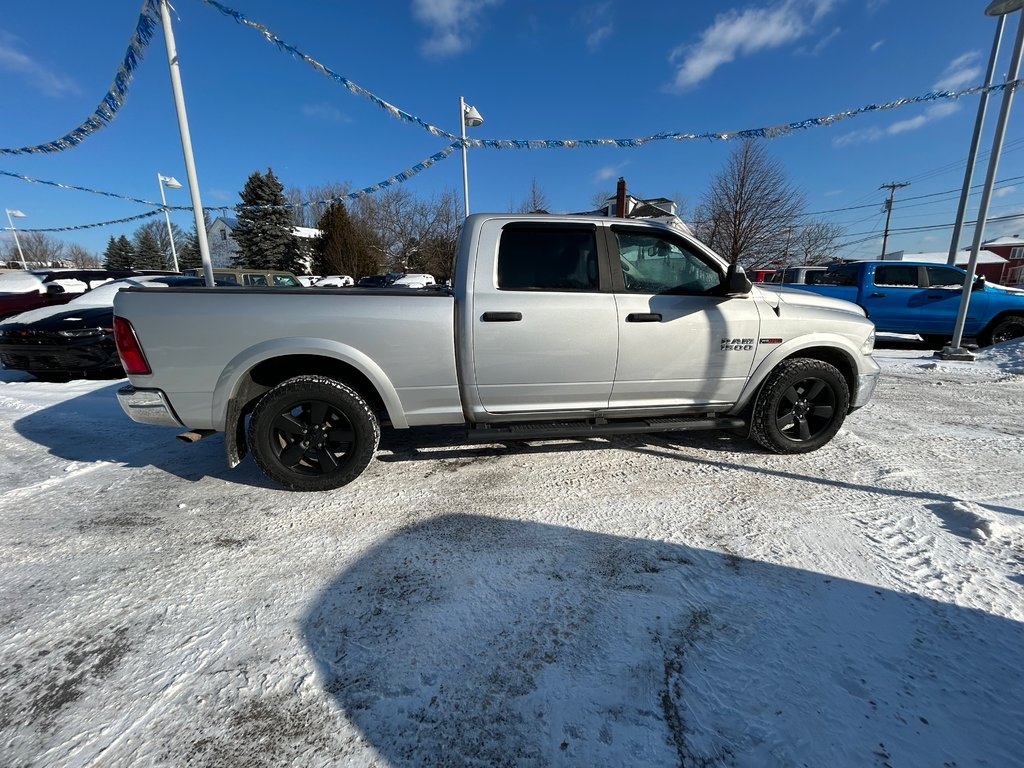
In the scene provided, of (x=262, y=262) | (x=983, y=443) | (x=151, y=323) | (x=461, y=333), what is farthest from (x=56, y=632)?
(x=262, y=262)

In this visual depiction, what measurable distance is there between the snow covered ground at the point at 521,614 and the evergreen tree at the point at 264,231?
1543 inches

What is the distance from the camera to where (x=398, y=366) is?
301 centimetres

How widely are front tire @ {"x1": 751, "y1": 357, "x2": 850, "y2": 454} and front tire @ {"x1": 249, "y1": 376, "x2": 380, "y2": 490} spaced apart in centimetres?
307

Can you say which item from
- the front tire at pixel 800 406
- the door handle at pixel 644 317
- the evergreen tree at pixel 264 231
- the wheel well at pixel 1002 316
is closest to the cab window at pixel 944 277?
the wheel well at pixel 1002 316

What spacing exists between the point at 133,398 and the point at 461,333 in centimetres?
219

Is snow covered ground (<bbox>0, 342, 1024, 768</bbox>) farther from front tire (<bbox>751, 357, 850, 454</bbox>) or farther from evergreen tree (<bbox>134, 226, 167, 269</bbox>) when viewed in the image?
evergreen tree (<bbox>134, 226, 167, 269</bbox>)


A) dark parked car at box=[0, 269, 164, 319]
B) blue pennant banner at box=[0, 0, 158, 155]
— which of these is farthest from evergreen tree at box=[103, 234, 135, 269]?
blue pennant banner at box=[0, 0, 158, 155]

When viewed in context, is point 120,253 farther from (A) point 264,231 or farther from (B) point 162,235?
(A) point 264,231

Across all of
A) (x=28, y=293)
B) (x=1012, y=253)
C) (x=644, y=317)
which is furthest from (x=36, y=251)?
(x=1012, y=253)

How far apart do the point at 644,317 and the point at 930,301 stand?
384 inches

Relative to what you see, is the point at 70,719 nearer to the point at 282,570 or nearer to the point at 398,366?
the point at 282,570

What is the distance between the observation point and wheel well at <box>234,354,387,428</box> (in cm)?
302

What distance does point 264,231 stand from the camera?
36500 millimetres

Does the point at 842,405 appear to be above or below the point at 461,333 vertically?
below
